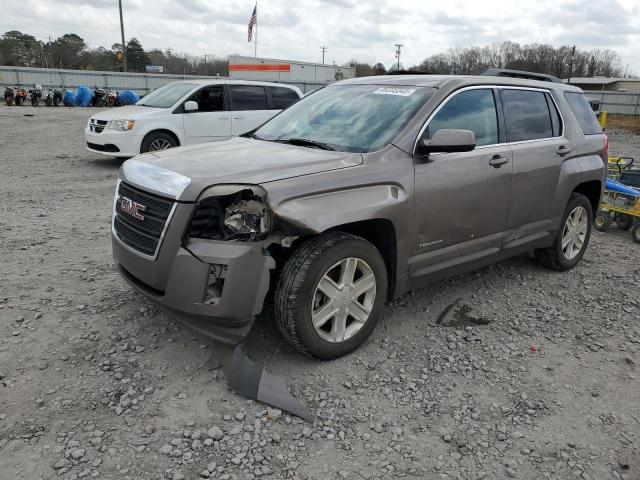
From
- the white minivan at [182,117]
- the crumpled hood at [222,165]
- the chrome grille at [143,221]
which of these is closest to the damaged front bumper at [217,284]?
the chrome grille at [143,221]

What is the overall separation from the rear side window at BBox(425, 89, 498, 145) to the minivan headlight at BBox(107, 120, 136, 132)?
24.5ft

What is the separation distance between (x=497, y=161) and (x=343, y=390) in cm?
223

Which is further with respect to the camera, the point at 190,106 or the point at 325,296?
the point at 190,106

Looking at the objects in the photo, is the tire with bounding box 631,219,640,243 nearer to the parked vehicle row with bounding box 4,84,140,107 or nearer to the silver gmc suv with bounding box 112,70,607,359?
the silver gmc suv with bounding box 112,70,607,359

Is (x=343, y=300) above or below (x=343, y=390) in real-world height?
above

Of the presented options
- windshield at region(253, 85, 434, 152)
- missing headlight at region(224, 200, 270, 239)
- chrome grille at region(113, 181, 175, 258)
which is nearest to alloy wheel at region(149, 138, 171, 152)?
windshield at region(253, 85, 434, 152)

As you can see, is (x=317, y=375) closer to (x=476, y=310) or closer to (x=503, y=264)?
(x=476, y=310)

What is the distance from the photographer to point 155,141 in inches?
394

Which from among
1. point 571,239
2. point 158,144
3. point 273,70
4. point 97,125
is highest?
point 273,70

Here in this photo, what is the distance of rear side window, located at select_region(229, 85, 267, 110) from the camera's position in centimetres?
1066

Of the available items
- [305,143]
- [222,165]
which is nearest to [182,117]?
[305,143]

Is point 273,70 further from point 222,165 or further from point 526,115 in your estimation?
point 222,165

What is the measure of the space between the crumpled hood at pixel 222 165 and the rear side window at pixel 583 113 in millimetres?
2990

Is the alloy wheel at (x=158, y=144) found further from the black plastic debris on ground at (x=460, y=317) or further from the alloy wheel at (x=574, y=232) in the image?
the alloy wheel at (x=574, y=232)
